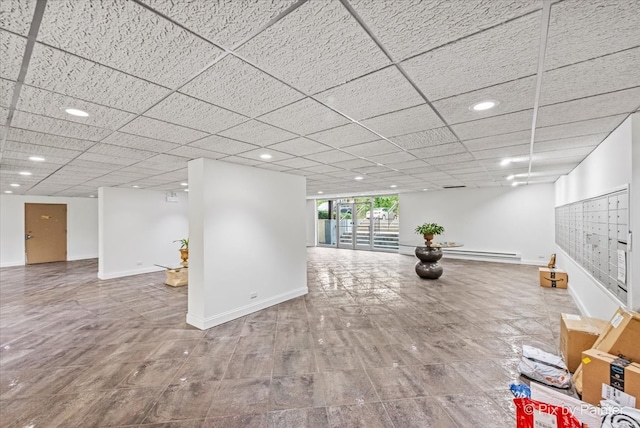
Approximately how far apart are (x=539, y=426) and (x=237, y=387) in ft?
7.16

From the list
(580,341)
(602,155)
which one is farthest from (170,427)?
(602,155)

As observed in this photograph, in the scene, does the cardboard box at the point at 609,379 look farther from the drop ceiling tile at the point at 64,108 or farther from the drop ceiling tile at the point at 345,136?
the drop ceiling tile at the point at 64,108

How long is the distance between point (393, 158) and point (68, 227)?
1167 cm

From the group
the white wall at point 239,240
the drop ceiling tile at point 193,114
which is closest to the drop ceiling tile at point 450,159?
the white wall at point 239,240

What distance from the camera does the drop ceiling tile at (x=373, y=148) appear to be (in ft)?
10.4

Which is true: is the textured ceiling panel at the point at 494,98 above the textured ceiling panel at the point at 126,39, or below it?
above

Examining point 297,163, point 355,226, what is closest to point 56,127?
point 297,163

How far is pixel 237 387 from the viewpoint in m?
2.42

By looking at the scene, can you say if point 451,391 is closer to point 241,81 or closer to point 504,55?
point 504,55

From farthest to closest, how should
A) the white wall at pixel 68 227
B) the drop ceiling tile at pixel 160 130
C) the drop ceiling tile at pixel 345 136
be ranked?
the white wall at pixel 68 227 → the drop ceiling tile at pixel 345 136 → the drop ceiling tile at pixel 160 130

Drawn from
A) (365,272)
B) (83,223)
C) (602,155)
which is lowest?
(365,272)

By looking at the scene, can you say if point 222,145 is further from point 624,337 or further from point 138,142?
point 624,337

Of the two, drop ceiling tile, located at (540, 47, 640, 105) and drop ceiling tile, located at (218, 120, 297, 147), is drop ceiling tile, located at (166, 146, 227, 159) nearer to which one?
drop ceiling tile, located at (218, 120, 297, 147)

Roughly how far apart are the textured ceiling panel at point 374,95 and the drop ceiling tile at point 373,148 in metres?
0.92
